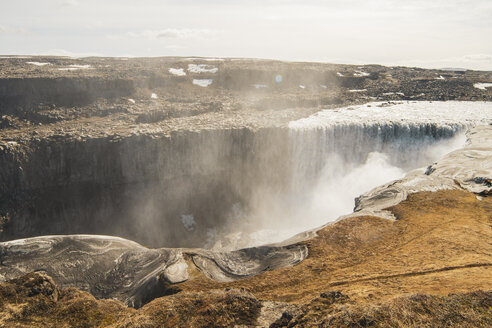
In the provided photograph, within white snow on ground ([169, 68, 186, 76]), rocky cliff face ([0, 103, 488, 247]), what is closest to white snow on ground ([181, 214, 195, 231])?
rocky cliff face ([0, 103, 488, 247])

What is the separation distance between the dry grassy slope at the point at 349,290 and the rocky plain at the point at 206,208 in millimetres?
56

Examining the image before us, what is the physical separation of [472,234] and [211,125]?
25.9 meters

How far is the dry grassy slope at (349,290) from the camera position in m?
6.76

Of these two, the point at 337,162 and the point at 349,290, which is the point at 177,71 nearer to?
the point at 337,162

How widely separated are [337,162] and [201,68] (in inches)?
1423

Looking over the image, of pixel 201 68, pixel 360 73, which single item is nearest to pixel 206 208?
pixel 201 68

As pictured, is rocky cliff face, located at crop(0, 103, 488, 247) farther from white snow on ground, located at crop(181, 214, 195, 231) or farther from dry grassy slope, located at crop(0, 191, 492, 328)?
dry grassy slope, located at crop(0, 191, 492, 328)

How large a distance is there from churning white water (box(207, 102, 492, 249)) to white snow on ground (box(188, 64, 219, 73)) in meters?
28.0

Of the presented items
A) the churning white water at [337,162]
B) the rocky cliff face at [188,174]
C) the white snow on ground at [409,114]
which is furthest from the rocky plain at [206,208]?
the white snow on ground at [409,114]

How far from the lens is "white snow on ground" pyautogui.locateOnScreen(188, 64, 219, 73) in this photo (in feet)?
184

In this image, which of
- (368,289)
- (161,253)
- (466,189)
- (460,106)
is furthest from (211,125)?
(460,106)

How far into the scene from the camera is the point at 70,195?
→ 31328mm

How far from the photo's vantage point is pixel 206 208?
112 ft

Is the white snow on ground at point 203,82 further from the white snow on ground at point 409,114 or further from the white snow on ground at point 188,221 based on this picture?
the white snow on ground at point 188,221
